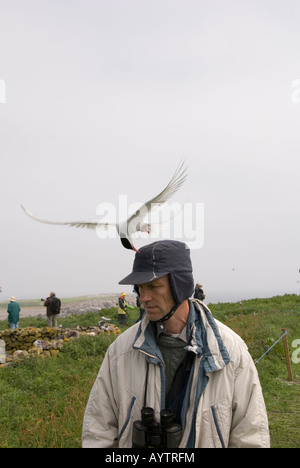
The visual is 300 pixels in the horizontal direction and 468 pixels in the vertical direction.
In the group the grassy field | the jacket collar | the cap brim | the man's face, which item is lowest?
the grassy field

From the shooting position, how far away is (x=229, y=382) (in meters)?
2.29

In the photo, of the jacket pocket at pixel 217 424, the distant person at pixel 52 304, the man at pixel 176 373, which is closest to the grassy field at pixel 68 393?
the man at pixel 176 373

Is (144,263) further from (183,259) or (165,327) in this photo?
(165,327)

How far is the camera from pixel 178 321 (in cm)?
254

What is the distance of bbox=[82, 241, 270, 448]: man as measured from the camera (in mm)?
2256

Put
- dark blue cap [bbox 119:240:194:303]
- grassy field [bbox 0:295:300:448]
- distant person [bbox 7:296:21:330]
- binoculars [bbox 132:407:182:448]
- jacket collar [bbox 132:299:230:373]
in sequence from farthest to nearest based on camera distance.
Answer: distant person [bbox 7:296:21:330] < grassy field [bbox 0:295:300:448] < dark blue cap [bbox 119:240:194:303] < jacket collar [bbox 132:299:230:373] < binoculars [bbox 132:407:182:448]

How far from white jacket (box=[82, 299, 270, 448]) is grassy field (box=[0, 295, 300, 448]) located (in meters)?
3.38

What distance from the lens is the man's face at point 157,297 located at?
2471 mm

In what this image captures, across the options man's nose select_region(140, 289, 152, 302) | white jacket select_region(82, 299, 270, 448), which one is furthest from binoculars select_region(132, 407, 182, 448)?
man's nose select_region(140, 289, 152, 302)

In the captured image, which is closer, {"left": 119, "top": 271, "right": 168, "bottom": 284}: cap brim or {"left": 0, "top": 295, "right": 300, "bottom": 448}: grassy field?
{"left": 119, "top": 271, "right": 168, "bottom": 284}: cap brim

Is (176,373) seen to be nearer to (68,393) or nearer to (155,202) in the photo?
(155,202)

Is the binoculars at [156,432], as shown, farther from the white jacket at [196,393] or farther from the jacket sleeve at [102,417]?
the jacket sleeve at [102,417]

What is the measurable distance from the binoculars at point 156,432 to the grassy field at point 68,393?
11.9ft

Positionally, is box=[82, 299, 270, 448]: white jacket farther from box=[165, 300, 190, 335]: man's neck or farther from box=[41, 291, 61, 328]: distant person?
box=[41, 291, 61, 328]: distant person
